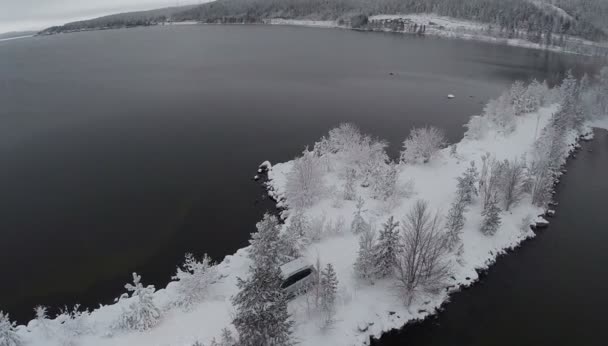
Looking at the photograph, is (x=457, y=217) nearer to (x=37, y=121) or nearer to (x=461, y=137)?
(x=461, y=137)

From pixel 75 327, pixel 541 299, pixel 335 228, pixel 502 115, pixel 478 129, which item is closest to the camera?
pixel 75 327

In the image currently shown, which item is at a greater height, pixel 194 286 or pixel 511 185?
pixel 511 185

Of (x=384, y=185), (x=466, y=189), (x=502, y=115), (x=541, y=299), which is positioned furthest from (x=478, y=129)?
(x=541, y=299)

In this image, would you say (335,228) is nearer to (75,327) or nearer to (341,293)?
(341,293)

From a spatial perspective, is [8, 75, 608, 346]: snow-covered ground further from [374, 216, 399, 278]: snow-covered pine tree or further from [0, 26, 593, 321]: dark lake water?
[0, 26, 593, 321]: dark lake water

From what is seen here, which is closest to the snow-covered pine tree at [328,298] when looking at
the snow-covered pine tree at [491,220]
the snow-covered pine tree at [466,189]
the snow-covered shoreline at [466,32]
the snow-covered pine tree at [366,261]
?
the snow-covered pine tree at [366,261]

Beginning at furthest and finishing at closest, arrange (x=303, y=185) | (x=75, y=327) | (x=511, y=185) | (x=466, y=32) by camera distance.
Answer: (x=466, y=32), (x=303, y=185), (x=511, y=185), (x=75, y=327)
